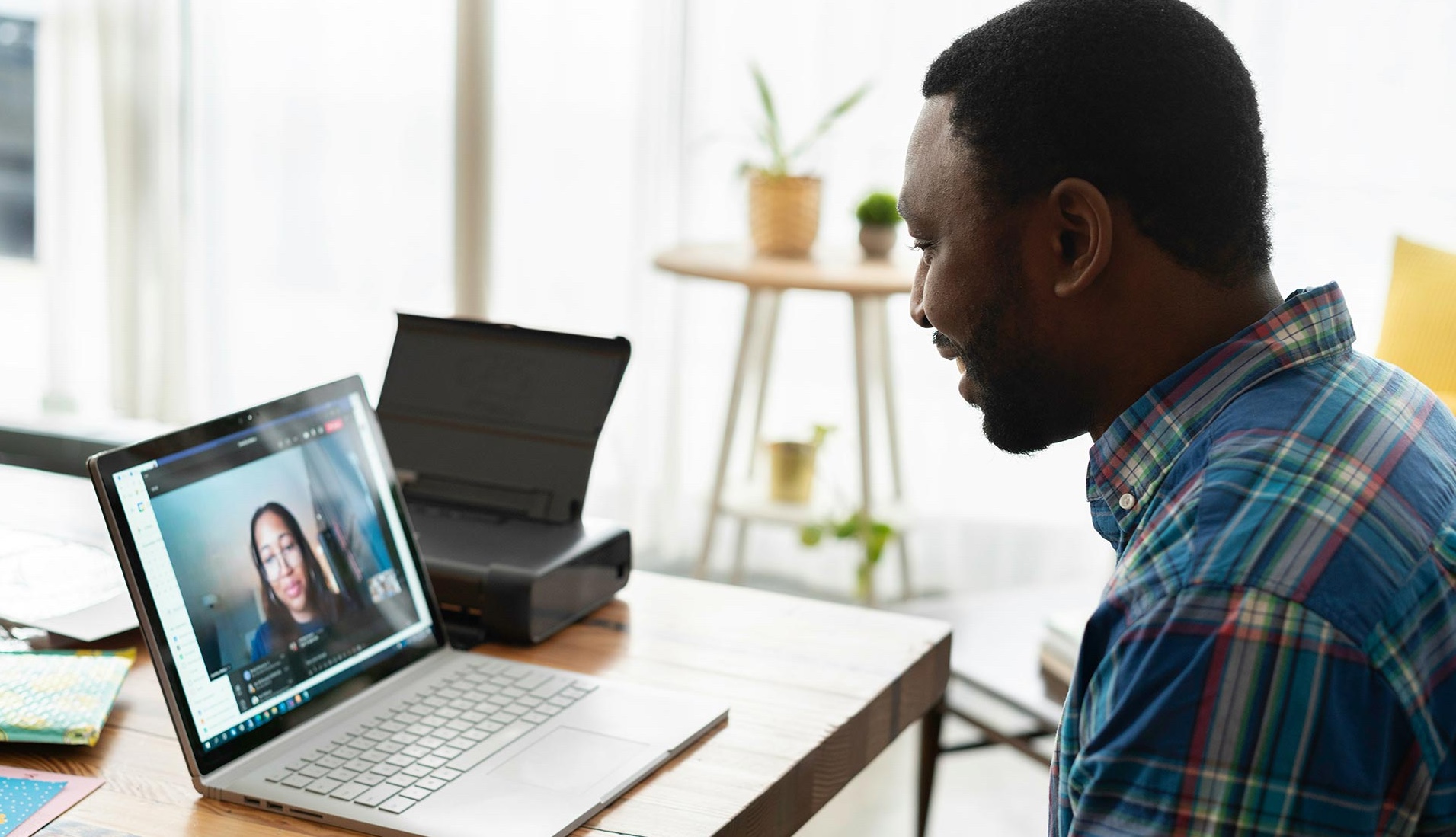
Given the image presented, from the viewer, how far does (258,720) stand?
3.20ft

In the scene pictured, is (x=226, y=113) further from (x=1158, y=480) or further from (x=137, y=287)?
(x=1158, y=480)

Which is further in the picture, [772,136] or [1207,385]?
[772,136]

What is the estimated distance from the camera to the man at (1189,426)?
26.0 inches

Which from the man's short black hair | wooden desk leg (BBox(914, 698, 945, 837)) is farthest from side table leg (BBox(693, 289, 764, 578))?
the man's short black hair

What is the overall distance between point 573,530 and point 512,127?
7.30ft

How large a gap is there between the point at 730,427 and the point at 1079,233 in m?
1.97

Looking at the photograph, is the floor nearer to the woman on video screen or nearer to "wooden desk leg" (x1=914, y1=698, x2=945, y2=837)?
"wooden desk leg" (x1=914, y1=698, x2=945, y2=837)

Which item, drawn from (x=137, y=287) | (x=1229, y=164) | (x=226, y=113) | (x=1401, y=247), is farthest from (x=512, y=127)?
(x=1229, y=164)

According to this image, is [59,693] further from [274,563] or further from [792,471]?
[792,471]

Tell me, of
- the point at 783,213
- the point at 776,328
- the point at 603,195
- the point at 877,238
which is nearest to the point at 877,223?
the point at 877,238

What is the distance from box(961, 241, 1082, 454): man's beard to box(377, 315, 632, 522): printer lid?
445 mm

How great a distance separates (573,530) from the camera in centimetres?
130

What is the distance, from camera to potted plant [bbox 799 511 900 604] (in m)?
2.75

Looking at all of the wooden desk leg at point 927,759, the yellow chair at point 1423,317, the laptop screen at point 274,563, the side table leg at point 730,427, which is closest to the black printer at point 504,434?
the laptop screen at point 274,563
